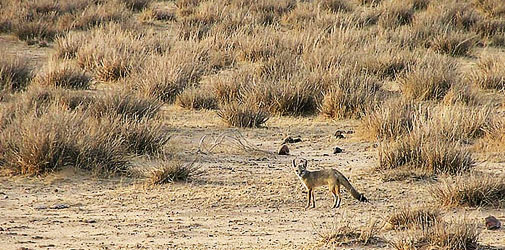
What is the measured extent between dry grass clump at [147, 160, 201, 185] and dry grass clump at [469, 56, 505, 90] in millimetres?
6781

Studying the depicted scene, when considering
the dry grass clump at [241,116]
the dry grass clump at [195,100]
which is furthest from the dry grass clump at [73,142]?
the dry grass clump at [195,100]

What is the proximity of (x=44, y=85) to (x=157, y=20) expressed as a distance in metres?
8.72

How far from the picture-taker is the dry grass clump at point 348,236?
6.92m

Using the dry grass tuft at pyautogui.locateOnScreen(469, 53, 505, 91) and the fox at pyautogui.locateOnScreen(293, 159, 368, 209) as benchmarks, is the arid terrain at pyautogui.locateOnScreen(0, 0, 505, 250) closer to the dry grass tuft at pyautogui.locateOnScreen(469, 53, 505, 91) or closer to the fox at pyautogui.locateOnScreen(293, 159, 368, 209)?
the dry grass tuft at pyautogui.locateOnScreen(469, 53, 505, 91)

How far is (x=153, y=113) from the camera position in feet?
41.1

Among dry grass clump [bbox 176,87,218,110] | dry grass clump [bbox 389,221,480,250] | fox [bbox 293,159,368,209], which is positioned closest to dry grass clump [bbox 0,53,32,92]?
dry grass clump [bbox 176,87,218,110]

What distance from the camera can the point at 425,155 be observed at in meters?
9.38

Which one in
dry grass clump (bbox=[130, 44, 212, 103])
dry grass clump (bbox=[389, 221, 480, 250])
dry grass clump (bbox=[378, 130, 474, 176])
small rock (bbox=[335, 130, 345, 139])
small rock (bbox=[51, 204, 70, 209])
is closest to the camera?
dry grass clump (bbox=[389, 221, 480, 250])

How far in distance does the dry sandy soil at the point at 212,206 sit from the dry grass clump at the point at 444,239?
1.01ft

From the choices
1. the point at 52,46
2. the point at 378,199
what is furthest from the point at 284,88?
the point at 52,46

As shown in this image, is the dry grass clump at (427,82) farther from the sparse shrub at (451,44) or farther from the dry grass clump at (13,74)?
the dry grass clump at (13,74)

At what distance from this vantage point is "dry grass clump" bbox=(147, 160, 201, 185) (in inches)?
352

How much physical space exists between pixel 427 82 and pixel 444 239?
7.50 meters

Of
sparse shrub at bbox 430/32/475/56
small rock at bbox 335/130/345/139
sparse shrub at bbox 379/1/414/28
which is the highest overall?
small rock at bbox 335/130/345/139
